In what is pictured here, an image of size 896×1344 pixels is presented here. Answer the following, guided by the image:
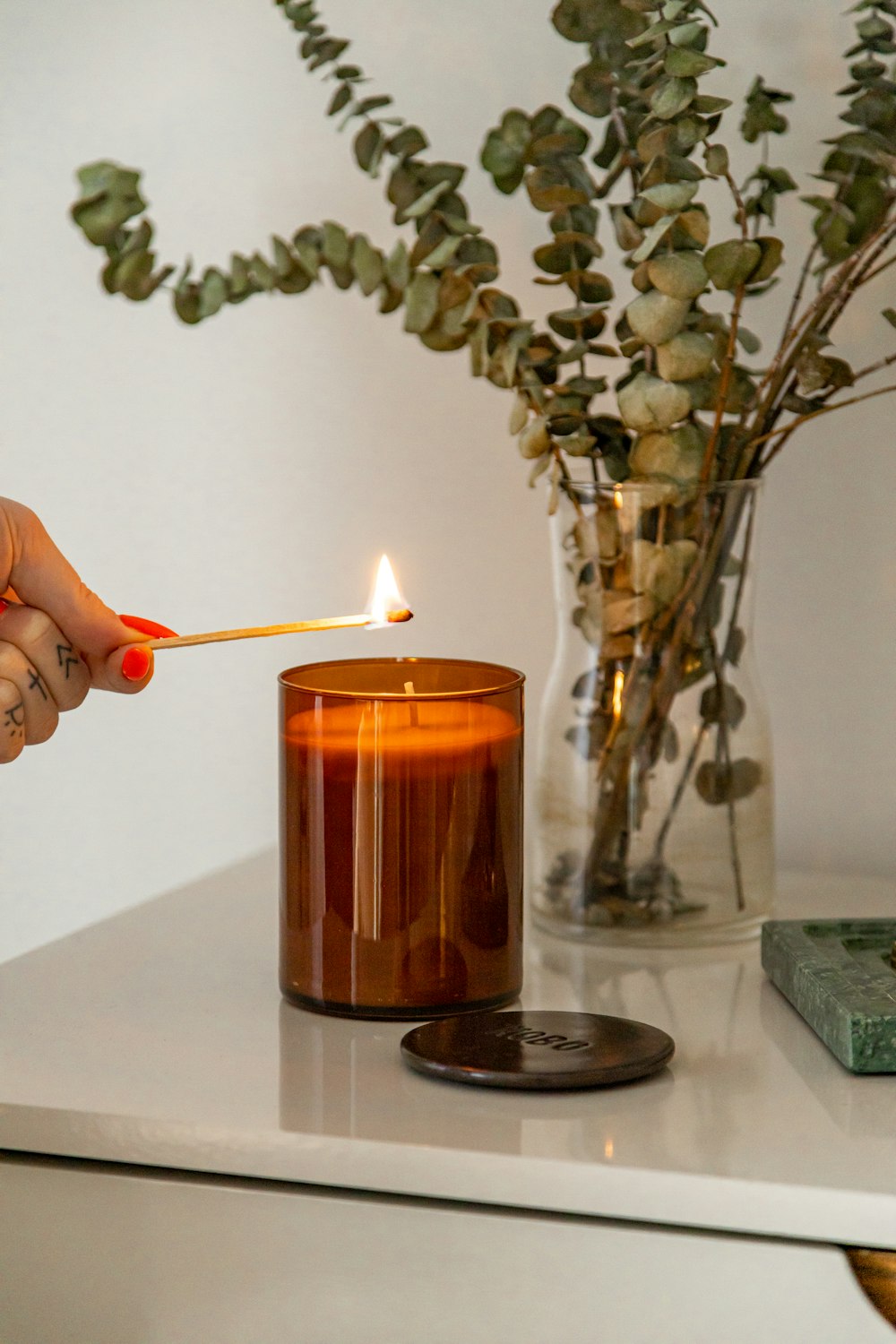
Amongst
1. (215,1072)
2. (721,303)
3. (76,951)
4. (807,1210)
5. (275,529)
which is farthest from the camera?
(275,529)

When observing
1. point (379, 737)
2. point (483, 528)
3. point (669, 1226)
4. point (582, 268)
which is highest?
point (582, 268)

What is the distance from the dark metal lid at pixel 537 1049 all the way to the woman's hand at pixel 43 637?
21 cm

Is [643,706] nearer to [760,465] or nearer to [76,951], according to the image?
[760,465]

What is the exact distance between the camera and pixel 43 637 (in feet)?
2.10

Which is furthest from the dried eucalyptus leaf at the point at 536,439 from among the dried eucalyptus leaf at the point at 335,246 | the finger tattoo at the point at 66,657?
the finger tattoo at the point at 66,657

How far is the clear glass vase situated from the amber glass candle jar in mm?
130

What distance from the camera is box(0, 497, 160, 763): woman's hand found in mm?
631

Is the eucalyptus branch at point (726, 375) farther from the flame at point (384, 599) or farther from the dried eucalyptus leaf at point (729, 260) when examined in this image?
the flame at point (384, 599)

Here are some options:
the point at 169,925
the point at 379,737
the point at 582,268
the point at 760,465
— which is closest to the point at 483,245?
the point at 582,268

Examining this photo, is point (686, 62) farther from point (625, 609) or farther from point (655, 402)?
point (625, 609)

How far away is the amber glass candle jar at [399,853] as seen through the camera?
619 mm

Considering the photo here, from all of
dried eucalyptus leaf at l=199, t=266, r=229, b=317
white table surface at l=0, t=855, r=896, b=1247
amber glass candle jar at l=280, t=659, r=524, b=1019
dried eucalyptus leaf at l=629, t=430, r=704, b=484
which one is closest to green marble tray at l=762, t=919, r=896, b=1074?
white table surface at l=0, t=855, r=896, b=1247

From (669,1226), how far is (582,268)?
488mm

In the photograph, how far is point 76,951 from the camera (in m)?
0.74
